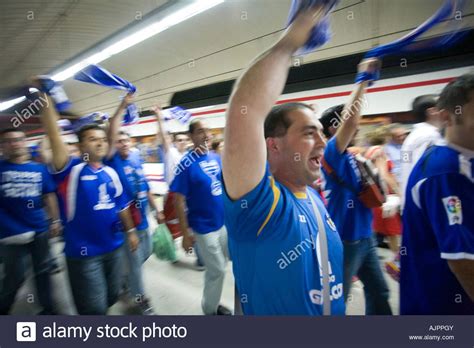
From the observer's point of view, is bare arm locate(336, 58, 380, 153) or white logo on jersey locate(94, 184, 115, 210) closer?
bare arm locate(336, 58, 380, 153)

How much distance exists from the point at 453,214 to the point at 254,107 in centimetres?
59

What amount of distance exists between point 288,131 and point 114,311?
1775 millimetres

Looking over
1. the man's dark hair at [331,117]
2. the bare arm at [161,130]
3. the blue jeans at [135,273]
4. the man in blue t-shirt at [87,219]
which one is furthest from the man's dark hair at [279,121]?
the bare arm at [161,130]

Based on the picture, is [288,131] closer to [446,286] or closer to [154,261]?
[446,286]

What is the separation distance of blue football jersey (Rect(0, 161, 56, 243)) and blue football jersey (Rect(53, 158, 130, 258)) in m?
0.40

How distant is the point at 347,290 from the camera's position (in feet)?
4.26

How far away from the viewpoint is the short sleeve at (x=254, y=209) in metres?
0.47

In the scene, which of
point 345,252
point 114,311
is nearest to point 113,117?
point 114,311

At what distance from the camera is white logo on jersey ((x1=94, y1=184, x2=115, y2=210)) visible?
124 centimetres

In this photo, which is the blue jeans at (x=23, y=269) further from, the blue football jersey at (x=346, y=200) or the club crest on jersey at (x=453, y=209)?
the club crest on jersey at (x=453, y=209)

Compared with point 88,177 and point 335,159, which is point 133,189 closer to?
point 88,177

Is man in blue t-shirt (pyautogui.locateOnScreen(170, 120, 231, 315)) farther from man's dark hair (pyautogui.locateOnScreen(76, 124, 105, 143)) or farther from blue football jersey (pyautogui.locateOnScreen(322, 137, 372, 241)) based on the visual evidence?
blue football jersey (pyautogui.locateOnScreen(322, 137, 372, 241))

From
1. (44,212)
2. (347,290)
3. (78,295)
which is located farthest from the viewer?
(44,212)

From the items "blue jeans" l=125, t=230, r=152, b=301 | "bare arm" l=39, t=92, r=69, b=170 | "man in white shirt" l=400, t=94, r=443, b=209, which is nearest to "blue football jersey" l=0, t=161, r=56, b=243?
"bare arm" l=39, t=92, r=69, b=170
